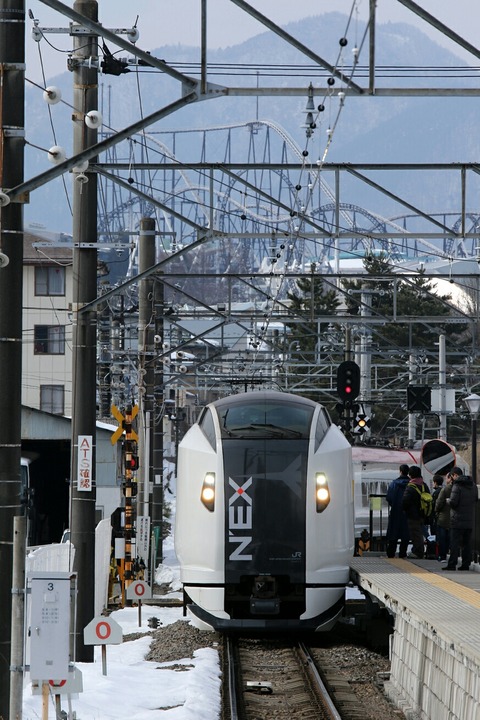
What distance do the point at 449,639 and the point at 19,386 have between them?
3.99 m

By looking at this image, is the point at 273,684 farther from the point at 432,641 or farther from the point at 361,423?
the point at 361,423

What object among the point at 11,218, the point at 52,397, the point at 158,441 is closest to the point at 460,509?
the point at 11,218

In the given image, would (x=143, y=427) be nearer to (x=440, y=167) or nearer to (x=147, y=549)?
(x=147, y=549)

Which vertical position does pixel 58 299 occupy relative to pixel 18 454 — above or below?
above

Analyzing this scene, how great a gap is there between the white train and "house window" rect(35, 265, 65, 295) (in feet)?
142

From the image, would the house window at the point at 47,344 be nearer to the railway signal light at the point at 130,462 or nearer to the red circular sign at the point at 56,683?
the railway signal light at the point at 130,462

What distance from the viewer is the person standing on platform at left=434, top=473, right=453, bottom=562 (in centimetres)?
1919

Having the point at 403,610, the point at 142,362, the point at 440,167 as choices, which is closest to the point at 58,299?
the point at 142,362

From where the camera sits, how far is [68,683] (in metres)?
9.24

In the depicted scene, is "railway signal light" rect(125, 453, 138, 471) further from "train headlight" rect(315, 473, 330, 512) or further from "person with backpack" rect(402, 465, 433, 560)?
"train headlight" rect(315, 473, 330, 512)

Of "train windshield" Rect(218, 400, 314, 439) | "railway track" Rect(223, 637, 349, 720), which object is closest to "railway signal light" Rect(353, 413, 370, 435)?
"railway track" Rect(223, 637, 349, 720)

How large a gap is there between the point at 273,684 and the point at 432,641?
3.19 metres

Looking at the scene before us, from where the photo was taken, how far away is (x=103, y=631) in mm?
13414

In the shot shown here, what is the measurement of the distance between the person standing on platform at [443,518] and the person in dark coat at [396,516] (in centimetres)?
50
